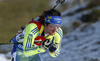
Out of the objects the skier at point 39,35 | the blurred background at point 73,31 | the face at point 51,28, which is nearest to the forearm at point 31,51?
the skier at point 39,35

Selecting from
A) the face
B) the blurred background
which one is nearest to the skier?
the face

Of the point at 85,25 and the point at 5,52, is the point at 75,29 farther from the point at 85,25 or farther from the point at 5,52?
the point at 5,52

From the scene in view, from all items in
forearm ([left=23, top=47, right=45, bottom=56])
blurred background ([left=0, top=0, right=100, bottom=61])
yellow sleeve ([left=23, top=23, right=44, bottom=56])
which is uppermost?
blurred background ([left=0, top=0, right=100, bottom=61])

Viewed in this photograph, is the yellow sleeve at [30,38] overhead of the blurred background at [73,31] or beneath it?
beneath

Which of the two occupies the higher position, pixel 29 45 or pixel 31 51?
pixel 29 45

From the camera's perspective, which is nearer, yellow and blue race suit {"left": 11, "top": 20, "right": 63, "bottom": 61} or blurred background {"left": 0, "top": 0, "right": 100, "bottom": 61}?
yellow and blue race suit {"left": 11, "top": 20, "right": 63, "bottom": 61}

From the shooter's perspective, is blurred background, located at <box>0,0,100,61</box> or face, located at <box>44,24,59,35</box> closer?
face, located at <box>44,24,59,35</box>

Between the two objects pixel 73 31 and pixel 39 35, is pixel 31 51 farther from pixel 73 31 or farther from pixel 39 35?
pixel 73 31

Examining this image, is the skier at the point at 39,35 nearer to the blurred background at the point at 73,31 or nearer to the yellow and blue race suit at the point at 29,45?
the yellow and blue race suit at the point at 29,45

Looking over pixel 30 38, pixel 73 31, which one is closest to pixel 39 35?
pixel 30 38

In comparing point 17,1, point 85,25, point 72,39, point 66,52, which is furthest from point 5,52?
point 17,1

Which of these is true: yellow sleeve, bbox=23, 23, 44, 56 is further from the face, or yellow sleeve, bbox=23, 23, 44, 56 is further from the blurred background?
the blurred background

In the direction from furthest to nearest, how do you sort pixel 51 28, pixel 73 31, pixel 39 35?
pixel 73 31
pixel 39 35
pixel 51 28

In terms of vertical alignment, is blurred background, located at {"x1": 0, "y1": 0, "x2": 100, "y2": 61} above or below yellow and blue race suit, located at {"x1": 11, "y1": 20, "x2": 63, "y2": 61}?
above
